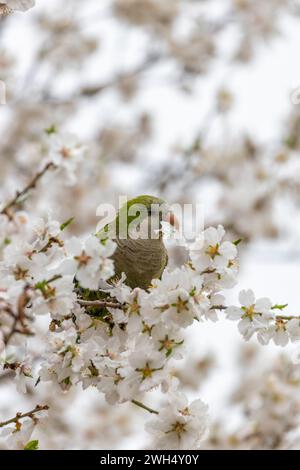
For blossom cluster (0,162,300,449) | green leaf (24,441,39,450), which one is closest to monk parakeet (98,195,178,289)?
blossom cluster (0,162,300,449)

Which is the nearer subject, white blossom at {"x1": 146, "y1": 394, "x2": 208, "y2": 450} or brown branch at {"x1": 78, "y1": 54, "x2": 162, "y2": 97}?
white blossom at {"x1": 146, "y1": 394, "x2": 208, "y2": 450}

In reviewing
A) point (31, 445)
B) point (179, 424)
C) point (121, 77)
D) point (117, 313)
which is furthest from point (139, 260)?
point (121, 77)

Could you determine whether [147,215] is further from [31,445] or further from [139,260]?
[31,445]

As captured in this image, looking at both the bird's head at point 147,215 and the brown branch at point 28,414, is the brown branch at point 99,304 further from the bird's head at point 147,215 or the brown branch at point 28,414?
the bird's head at point 147,215

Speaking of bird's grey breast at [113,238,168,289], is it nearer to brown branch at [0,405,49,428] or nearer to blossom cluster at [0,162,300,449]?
blossom cluster at [0,162,300,449]

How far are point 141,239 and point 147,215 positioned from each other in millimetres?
102

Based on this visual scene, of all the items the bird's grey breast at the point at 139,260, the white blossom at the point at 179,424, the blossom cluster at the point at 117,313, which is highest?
the bird's grey breast at the point at 139,260

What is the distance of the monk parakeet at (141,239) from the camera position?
2.37 meters

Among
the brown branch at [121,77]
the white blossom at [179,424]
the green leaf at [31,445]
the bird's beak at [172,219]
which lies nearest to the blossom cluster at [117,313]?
the white blossom at [179,424]

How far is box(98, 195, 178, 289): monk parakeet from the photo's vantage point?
2.37 m

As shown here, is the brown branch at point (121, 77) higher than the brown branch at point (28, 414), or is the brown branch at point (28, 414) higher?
the brown branch at point (121, 77)

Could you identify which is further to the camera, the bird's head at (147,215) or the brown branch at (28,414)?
the bird's head at (147,215)

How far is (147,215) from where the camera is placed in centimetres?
248

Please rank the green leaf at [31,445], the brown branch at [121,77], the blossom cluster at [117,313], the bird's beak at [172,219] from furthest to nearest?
the brown branch at [121,77], the bird's beak at [172,219], the green leaf at [31,445], the blossom cluster at [117,313]
